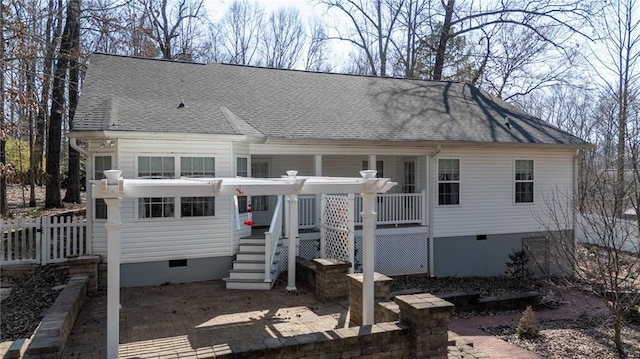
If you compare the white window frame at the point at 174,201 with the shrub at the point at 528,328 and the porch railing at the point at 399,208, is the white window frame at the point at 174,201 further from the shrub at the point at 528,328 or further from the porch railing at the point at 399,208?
the shrub at the point at 528,328

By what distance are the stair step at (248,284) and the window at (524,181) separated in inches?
342

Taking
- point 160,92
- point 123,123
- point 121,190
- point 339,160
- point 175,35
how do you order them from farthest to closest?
point 175,35 < point 339,160 < point 160,92 < point 123,123 < point 121,190

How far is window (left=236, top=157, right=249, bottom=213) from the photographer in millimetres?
10732

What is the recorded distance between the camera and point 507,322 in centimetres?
974

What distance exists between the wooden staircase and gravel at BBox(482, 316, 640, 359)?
4.55m

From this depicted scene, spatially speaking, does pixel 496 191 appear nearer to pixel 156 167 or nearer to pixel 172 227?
pixel 172 227

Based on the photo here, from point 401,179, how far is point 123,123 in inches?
349

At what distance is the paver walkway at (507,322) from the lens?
7.41 metres

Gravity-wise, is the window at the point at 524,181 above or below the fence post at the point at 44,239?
above

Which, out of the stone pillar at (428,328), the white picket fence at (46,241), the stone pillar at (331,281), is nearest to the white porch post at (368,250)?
the stone pillar at (428,328)

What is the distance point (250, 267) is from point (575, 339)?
646 centimetres

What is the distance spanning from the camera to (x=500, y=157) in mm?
13750

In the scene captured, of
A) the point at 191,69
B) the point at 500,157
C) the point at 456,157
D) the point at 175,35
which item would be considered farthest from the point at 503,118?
the point at 175,35

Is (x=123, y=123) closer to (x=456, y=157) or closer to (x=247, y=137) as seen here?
(x=247, y=137)
